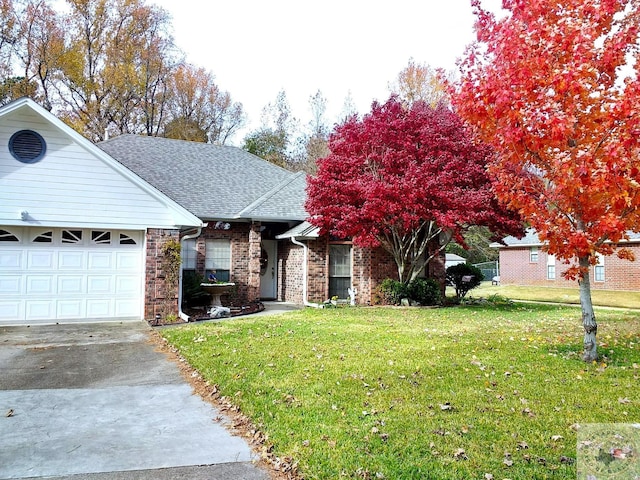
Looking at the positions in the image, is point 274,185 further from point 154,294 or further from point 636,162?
point 636,162

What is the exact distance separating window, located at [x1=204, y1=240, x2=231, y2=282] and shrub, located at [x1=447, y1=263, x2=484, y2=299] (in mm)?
8224

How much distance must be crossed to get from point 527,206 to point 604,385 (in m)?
2.77

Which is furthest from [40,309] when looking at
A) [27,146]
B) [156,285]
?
[27,146]

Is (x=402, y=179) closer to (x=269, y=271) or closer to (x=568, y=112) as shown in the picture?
(x=269, y=271)

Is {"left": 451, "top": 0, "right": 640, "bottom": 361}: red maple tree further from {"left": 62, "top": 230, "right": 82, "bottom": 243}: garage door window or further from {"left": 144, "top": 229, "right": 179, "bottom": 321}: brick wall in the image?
{"left": 62, "top": 230, "right": 82, "bottom": 243}: garage door window

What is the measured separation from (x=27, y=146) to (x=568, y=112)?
11.5m

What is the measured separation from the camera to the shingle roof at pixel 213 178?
16047mm

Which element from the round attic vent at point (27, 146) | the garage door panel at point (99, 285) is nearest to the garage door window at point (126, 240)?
the garage door panel at point (99, 285)

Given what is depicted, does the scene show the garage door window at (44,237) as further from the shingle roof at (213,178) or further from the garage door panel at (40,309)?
the shingle roof at (213,178)

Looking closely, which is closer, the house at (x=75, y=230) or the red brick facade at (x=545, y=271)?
the house at (x=75, y=230)

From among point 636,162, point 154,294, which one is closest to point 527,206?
point 636,162

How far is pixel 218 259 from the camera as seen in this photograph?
52.0 ft

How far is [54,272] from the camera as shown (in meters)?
11.9

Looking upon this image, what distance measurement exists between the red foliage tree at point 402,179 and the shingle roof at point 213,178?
2.21 m
